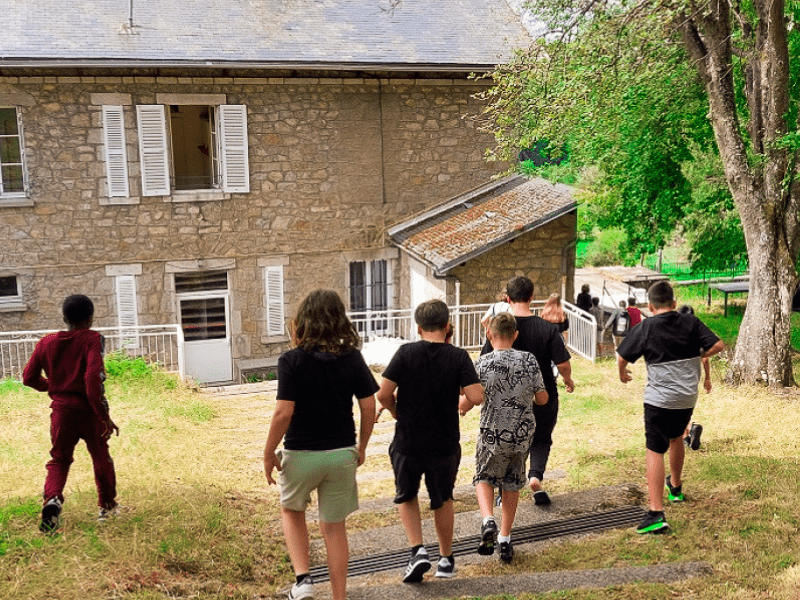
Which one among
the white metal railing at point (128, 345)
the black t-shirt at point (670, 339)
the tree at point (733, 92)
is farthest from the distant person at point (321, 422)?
the white metal railing at point (128, 345)

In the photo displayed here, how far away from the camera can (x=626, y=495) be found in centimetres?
613

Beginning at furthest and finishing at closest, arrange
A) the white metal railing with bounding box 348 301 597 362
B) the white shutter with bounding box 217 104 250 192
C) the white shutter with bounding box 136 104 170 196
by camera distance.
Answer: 1. the white shutter with bounding box 217 104 250 192
2. the white shutter with bounding box 136 104 170 196
3. the white metal railing with bounding box 348 301 597 362

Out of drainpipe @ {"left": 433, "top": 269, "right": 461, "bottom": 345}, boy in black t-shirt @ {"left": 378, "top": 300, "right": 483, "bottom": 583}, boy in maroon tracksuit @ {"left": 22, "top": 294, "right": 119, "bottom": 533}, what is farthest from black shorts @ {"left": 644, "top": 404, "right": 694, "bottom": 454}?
drainpipe @ {"left": 433, "top": 269, "right": 461, "bottom": 345}

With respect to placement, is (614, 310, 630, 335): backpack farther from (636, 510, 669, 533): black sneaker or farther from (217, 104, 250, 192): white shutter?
(217, 104, 250, 192): white shutter

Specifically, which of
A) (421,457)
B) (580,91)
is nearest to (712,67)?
(580,91)

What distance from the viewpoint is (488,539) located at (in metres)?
4.90

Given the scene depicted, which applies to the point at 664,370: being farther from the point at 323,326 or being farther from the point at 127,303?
the point at 127,303

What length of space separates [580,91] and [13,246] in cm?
861

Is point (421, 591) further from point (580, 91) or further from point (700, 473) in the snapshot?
point (580, 91)

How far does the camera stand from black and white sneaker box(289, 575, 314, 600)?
14.0 feet

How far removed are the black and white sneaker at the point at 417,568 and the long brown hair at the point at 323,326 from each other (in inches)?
48.7

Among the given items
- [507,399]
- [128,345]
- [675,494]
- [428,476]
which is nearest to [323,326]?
[428,476]

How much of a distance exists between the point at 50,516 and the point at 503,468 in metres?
2.77

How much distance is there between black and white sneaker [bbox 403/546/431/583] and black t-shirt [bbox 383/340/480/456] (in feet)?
1.83
